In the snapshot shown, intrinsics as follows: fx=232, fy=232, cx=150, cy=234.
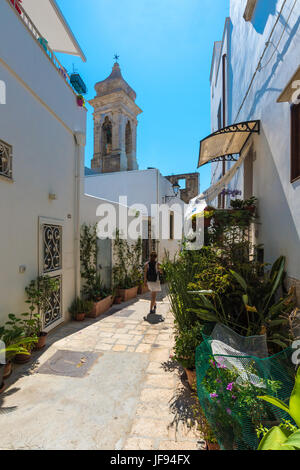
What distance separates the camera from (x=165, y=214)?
45.9 ft

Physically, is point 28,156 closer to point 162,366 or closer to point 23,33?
point 23,33

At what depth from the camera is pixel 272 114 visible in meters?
3.81

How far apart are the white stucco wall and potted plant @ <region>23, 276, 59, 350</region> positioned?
0.48 feet

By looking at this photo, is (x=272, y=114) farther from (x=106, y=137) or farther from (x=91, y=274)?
(x=106, y=137)

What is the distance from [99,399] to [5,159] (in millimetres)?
3928

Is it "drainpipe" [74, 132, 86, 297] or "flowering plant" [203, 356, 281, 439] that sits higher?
"drainpipe" [74, 132, 86, 297]

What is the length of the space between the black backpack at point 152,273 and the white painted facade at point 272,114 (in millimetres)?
3055

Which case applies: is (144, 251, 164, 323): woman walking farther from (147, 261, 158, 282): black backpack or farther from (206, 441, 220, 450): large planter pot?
(206, 441, 220, 450): large planter pot

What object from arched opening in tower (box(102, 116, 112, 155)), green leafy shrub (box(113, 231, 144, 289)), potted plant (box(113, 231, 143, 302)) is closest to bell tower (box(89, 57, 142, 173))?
arched opening in tower (box(102, 116, 112, 155))

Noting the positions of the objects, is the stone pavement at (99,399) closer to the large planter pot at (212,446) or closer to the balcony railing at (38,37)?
the large planter pot at (212,446)

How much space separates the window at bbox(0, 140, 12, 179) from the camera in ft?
12.4

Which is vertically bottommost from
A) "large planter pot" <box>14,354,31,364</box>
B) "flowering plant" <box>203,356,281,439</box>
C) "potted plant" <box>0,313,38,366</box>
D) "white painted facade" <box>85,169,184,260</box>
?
"large planter pot" <box>14,354,31,364</box>

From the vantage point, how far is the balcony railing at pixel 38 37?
13.6ft

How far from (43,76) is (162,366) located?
241 inches
